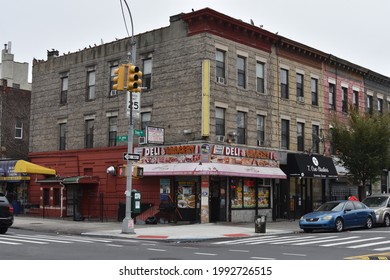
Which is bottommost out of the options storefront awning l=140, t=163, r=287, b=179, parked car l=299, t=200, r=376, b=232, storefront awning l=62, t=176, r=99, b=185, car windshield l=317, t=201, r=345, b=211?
parked car l=299, t=200, r=376, b=232

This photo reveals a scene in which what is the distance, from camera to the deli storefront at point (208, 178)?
88.4ft

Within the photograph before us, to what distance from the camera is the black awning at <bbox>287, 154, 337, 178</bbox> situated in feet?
104

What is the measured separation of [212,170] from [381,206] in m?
8.91

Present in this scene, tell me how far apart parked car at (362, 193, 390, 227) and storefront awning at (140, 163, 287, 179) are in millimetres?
5130

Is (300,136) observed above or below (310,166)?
above

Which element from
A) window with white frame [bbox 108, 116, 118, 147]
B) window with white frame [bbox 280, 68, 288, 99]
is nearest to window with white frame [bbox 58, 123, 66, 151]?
window with white frame [bbox 108, 116, 118, 147]

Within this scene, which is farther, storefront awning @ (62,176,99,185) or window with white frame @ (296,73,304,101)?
window with white frame @ (296,73,304,101)

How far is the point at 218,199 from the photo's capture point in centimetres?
2830

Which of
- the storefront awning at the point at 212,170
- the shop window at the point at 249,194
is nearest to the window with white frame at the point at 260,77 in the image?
the storefront awning at the point at 212,170

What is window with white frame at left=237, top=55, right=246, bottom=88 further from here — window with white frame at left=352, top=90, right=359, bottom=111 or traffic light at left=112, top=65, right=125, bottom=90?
window with white frame at left=352, top=90, right=359, bottom=111

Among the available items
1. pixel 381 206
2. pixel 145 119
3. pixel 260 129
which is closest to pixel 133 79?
pixel 145 119

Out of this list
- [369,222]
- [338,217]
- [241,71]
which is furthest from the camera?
[241,71]

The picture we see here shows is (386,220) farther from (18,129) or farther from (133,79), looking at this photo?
(18,129)
